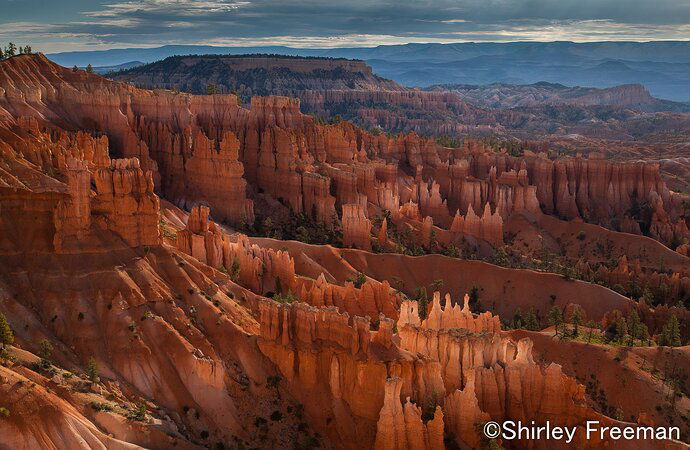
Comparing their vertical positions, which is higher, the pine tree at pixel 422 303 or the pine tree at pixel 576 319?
the pine tree at pixel 422 303

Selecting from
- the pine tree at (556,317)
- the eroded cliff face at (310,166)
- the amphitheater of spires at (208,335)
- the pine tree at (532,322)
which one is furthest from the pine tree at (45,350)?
the pine tree at (556,317)

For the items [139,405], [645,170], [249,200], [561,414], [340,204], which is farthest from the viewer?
[645,170]

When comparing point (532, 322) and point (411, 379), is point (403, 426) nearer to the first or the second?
point (411, 379)

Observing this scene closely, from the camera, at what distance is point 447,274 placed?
237 feet

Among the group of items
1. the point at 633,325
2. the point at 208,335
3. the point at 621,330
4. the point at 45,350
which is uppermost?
the point at 45,350

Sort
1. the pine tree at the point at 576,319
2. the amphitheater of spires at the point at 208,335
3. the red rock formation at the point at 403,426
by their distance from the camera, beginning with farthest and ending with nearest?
the pine tree at the point at 576,319 < the amphitheater of spires at the point at 208,335 < the red rock formation at the point at 403,426

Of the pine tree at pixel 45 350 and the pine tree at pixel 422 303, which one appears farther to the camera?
the pine tree at pixel 422 303

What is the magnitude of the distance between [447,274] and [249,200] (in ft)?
70.5

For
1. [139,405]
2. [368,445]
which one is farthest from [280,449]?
[139,405]

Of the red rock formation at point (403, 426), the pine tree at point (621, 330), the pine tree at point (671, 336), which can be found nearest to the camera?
the red rock formation at point (403, 426)

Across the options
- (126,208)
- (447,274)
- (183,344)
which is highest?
(126,208)

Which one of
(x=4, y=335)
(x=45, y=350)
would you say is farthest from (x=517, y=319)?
(x=4, y=335)

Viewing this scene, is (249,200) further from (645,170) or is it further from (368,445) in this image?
(645,170)

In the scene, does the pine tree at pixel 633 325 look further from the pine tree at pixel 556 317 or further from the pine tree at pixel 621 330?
the pine tree at pixel 556 317
